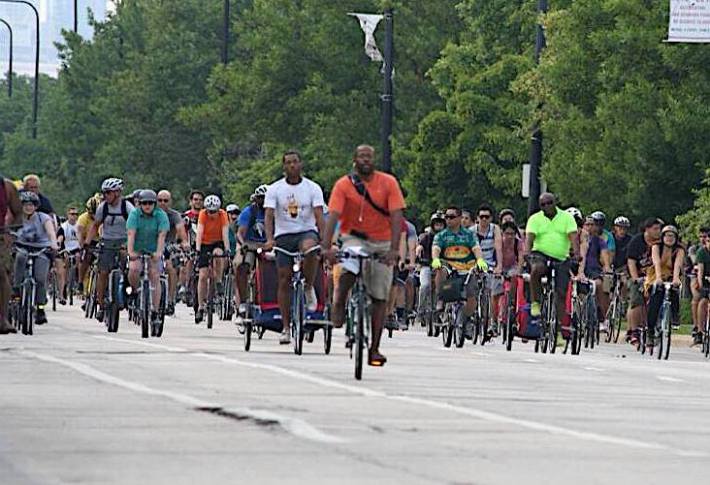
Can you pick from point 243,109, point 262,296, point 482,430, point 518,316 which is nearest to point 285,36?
point 243,109

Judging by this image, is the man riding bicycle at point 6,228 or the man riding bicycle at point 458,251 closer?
the man riding bicycle at point 6,228

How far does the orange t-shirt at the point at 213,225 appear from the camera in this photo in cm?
3316

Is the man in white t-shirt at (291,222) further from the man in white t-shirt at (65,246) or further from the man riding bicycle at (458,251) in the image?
the man in white t-shirt at (65,246)

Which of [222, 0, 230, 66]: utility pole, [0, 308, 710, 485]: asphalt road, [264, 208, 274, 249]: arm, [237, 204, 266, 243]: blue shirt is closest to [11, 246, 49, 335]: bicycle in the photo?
[237, 204, 266, 243]: blue shirt

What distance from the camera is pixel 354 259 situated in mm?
18734

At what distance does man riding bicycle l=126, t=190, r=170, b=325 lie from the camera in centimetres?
2622

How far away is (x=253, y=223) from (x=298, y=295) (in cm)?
483

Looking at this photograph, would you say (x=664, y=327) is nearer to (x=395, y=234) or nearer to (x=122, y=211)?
(x=122, y=211)

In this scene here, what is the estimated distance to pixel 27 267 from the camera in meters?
26.9

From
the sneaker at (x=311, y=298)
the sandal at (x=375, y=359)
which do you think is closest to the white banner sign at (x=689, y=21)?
the sneaker at (x=311, y=298)

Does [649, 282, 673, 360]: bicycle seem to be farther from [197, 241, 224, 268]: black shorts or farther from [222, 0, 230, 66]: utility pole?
[222, 0, 230, 66]: utility pole

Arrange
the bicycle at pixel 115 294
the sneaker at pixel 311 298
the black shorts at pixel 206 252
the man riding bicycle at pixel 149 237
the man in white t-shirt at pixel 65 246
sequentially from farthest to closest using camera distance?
the man in white t-shirt at pixel 65 246, the black shorts at pixel 206 252, the bicycle at pixel 115 294, the man riding bicycle at pixel 149 237, the sneaker at pixel 311 298

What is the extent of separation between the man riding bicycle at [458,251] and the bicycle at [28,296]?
4707 millimetres

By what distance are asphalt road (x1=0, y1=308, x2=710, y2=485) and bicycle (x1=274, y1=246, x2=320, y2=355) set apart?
0.25 m
